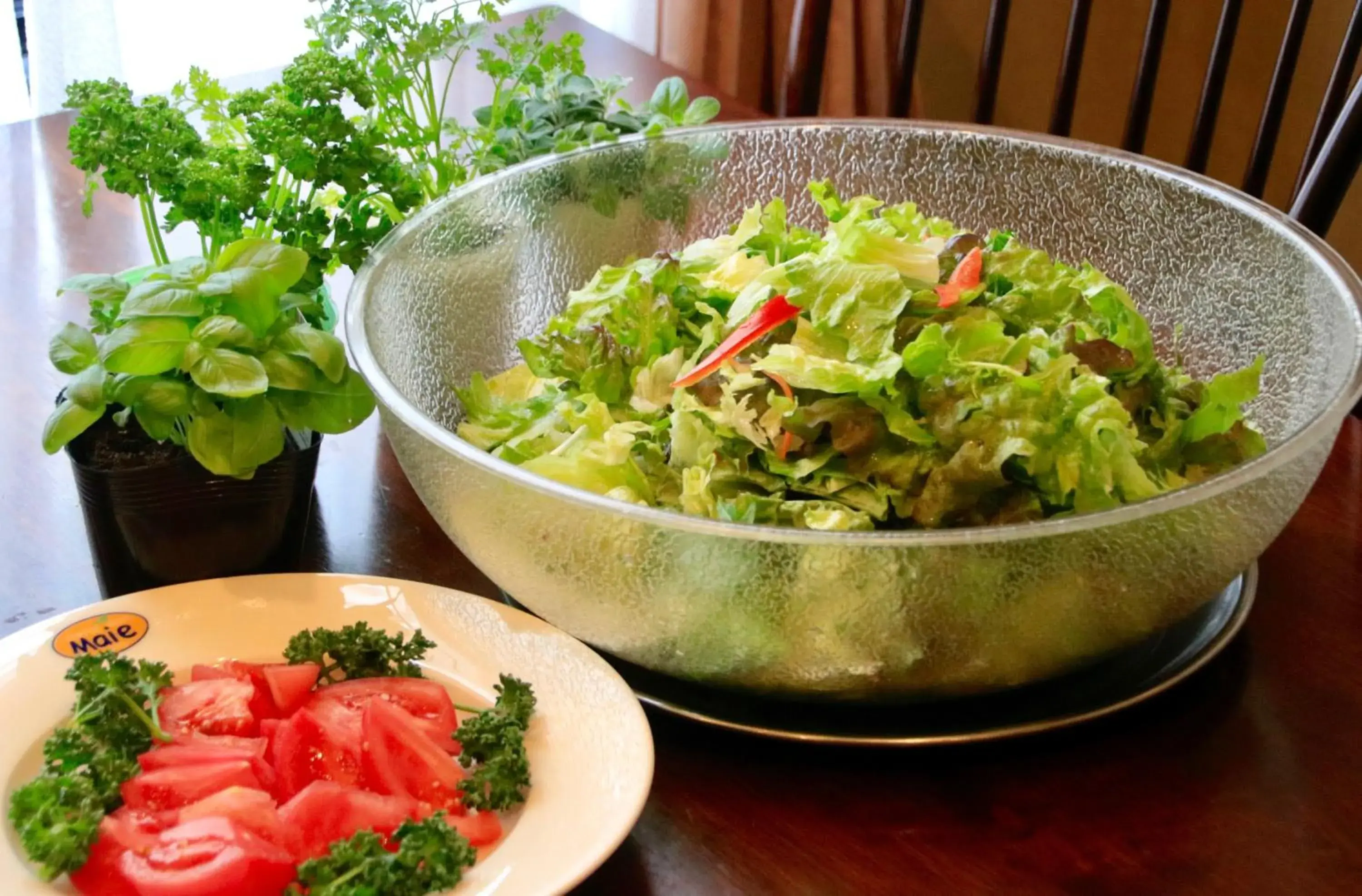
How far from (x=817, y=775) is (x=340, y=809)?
10.3 inches

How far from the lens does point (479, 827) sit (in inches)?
26.9

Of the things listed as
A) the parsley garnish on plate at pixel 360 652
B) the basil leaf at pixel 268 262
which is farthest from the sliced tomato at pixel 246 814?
the basil leaf at pixel 268 262

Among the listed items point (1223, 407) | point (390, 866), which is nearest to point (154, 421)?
point (390, 866)

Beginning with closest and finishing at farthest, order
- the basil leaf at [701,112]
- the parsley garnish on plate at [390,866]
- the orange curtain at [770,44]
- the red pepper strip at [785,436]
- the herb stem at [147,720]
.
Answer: the parsley garnish on plate at [390,866]
the herb stem at [147,720]
the red pepper strip at [785,436]
the basil leaf at [701,112]
the orange curtain at [770,44]

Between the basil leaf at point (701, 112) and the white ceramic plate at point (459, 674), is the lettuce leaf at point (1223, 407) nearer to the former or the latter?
the white ceramic plate at point (459, 674)

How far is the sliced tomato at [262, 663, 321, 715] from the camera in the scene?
76cm

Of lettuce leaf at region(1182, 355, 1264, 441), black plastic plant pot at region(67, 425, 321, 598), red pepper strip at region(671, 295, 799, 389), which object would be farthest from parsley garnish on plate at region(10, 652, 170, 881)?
lettuce leaf at region(1182, 355, 1264, 441)

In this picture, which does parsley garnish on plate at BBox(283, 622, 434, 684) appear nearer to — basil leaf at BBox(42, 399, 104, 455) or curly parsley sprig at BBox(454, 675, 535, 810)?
curly parsley sprig at BBox(454, 675, 535, 810)

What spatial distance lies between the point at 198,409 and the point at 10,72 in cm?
180

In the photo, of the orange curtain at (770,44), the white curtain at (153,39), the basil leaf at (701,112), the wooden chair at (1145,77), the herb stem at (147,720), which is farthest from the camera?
the orange curtain at (770,44)

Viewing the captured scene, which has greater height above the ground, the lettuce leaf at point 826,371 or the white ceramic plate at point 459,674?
the lettuce leaf at point 826,371

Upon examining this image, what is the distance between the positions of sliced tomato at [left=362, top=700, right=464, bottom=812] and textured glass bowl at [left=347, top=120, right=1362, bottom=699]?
115 mm

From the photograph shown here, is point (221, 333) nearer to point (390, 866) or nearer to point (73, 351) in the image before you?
point (73, 351)

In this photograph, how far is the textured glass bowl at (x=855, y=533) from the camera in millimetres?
708
